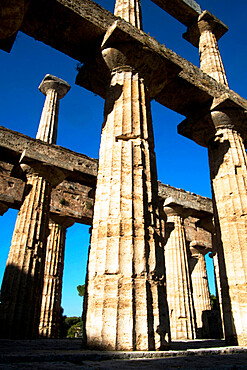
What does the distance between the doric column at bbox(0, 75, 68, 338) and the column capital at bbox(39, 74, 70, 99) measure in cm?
921

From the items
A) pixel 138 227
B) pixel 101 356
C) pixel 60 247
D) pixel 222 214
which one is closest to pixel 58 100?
pixel 60 247

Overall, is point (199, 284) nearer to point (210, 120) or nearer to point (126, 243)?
point (210, 120)

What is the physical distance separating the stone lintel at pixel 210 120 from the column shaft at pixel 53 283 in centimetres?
861

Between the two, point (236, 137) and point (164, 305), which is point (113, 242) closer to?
point (164, 305)

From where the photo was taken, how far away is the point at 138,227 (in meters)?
5.15

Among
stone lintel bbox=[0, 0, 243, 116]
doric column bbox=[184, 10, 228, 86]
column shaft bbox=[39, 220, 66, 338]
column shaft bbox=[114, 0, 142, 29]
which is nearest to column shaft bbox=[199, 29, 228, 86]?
doric column bbox=[184, 10, 228, 86]

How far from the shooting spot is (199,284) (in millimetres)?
18266

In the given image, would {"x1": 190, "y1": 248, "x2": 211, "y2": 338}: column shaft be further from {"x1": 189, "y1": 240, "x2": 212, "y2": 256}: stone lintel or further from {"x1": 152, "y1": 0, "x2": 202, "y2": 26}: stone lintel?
{"x1": 152, "y1": 0, "x2": 202, "y2": 26}: stone lintel

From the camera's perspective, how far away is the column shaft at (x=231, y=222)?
22.3 feet

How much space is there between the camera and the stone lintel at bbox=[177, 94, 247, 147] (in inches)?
353

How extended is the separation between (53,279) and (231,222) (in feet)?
32.0

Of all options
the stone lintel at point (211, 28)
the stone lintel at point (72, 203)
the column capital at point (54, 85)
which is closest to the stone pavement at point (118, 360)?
the stone lintel at point (211, 28)

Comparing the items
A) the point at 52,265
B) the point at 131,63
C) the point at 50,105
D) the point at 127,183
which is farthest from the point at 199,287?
the point at 131,63

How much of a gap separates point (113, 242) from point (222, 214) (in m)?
4.13
